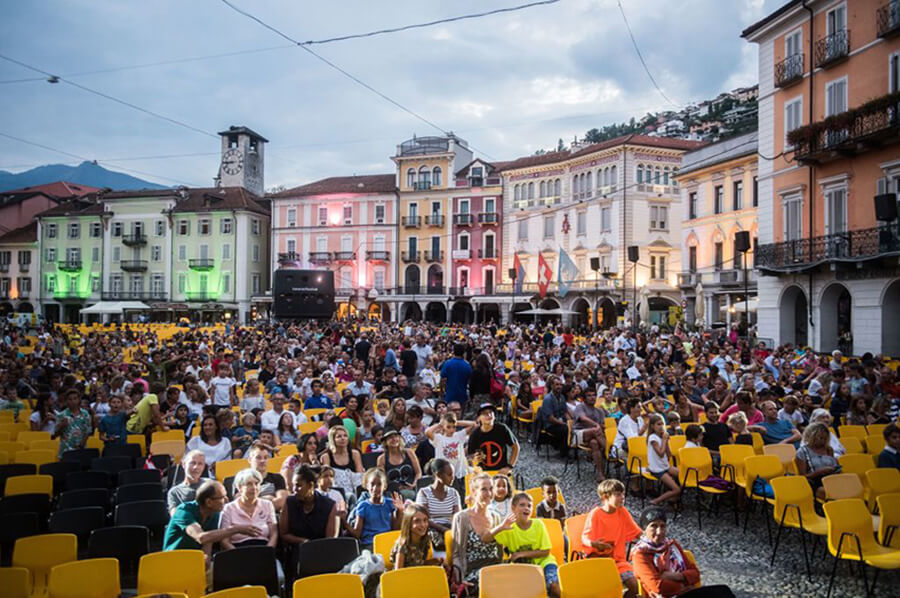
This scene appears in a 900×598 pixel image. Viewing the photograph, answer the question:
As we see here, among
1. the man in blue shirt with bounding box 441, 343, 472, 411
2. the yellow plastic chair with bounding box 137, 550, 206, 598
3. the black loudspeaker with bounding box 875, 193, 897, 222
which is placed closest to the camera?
the yellow plastic chair with bounding box 137, 550, 206, 598

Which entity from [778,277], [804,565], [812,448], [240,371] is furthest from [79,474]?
[778,277]

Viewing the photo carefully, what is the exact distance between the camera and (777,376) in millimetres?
14219

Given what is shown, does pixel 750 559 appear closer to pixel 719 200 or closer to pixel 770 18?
pixel 770 18

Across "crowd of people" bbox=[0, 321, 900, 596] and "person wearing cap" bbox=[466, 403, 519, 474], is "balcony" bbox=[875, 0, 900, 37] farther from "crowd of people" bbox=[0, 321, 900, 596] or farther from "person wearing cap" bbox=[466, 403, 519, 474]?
"person wearing cap" bbox=[466, 403, 519, 474]

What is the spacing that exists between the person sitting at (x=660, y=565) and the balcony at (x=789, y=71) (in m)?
20.4

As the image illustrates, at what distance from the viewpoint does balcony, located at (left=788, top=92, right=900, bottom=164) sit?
1684 cm

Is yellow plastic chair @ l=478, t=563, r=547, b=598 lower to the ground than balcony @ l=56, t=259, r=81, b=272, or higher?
lower

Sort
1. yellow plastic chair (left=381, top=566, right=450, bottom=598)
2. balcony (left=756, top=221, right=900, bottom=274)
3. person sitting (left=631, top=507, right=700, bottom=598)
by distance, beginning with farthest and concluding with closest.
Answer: balcony (left=756, top=221, right=900, bottom=274) → person sitting (left=631, top=507, right=700, bottom=598) → yellow plastic chair (left=381, top=566, right=450, bottom=598)

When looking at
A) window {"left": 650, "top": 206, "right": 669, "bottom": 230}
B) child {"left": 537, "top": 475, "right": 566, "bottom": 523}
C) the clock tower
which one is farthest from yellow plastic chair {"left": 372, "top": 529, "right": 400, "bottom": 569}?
the clock tower

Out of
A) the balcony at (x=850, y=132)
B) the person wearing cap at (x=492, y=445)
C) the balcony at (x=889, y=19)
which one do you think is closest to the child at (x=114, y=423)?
the person wearing cap at (x=492, y=445)

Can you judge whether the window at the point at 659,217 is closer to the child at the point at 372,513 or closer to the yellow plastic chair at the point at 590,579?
the child at the point at 372,513

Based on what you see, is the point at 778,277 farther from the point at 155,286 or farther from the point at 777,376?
the point at 155,286

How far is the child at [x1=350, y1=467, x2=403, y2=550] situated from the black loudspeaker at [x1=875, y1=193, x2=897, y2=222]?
54.3ft

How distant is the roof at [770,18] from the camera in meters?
20.3
